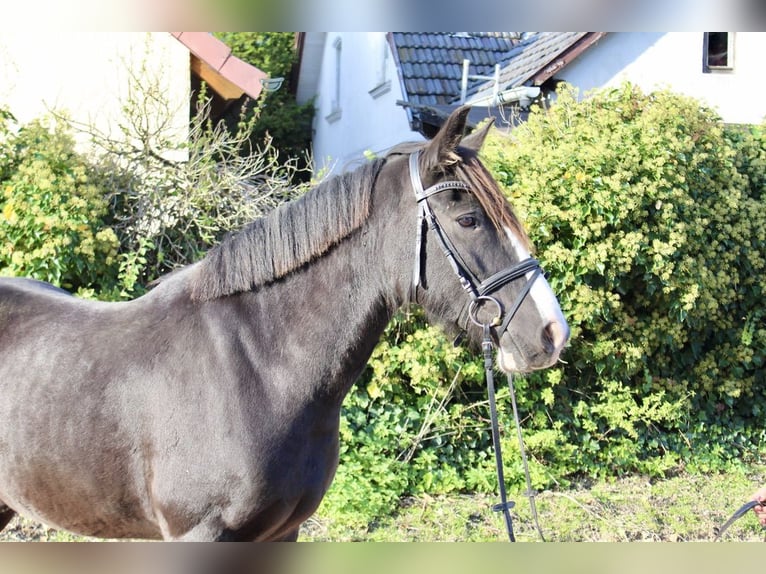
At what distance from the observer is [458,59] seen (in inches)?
564

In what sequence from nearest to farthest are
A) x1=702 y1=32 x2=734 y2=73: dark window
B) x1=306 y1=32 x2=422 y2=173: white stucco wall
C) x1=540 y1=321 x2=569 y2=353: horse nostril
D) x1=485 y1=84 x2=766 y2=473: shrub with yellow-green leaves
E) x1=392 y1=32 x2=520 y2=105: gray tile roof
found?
x1=540 y1=321 x2=569 y2=353: horse nostril
x1=485 y1=84 x2=766 y2=473: shrub with yellow-green leaves
x1=702 y1=32 x2=734 y2=73: dark window
x1=392 y1=32 x2=520 y2=105: gray tile roof
x1=306 y1=32 x2=422 y2=173: white stucco wall

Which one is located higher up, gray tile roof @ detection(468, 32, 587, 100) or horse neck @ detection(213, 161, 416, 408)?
horse neck @ detection(213, 161, 416, 408)

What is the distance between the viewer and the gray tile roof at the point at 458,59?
12625 millimetres

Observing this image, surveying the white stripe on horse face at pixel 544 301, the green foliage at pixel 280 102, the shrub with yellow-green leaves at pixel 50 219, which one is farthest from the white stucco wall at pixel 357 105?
the white stripe on horse face at pixel 544 301

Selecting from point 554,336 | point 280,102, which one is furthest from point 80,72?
point 280,102

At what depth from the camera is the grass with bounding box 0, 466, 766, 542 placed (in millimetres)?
5477

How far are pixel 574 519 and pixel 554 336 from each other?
3.89 m

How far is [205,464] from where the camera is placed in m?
2.53

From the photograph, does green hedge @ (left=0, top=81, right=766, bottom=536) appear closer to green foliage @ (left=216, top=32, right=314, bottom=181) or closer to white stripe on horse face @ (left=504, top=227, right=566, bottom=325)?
white stripe on horse face @ (left=504, top=227, right=566, bottom=325)

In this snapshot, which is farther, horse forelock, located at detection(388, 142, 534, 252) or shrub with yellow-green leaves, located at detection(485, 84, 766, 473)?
shrub with yellow-green leaves, located at detection(485, 84, 766, 473)

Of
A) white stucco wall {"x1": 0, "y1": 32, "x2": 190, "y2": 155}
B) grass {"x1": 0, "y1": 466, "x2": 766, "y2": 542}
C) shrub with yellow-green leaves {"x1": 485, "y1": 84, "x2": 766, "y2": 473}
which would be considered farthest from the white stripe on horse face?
white stucco wall {"x1": 0, "y1": 32, "x2": 190, "y2": 155}

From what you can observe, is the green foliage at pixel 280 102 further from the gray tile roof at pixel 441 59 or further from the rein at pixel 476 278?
the rein at pixel 476 278

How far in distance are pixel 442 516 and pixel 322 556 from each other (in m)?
4.89

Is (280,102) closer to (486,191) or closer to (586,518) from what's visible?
(586,518)
